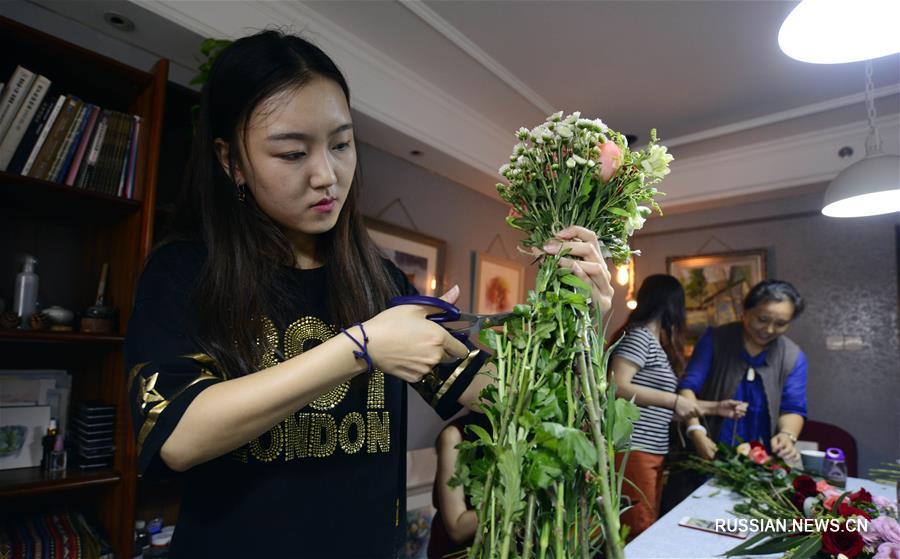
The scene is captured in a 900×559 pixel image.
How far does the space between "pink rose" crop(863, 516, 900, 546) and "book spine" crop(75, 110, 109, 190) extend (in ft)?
8.06

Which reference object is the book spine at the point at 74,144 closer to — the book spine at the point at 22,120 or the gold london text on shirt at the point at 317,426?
the book spine at the point at 22,120

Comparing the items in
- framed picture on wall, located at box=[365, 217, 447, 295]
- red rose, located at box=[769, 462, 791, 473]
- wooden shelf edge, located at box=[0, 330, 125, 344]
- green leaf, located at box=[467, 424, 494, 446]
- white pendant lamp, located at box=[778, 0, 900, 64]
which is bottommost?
red rose, located at box=[769, 462, 791, 473]

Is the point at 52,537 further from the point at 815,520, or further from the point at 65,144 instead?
the point at 815,520

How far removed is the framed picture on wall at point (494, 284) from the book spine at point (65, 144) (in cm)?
276

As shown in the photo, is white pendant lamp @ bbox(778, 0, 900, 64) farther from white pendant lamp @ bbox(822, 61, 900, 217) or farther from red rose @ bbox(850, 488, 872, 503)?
red rose @ bbox(850, 488, 872, 503)

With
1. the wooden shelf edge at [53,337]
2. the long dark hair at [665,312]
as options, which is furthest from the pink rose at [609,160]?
the long dark hair at [665,312]

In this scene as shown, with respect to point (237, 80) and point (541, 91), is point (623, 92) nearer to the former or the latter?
point (541, 91)

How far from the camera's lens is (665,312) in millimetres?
2629

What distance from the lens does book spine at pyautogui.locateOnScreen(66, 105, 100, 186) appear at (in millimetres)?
1736

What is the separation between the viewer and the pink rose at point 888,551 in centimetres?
95

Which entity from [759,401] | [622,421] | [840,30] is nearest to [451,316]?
[622,421]

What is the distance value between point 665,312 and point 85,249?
272 centimetres

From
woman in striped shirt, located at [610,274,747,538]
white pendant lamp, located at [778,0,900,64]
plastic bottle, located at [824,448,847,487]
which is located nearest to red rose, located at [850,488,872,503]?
plastic bottle, located at [824,448,847,487]

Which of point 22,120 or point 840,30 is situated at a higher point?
point 840,30
